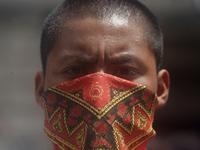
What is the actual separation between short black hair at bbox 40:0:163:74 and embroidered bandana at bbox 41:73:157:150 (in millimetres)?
452

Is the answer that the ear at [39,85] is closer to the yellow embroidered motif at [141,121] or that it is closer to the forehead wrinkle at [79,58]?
the forehead wrinkle at [79,58]

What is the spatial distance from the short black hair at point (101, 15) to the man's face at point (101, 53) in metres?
0.08

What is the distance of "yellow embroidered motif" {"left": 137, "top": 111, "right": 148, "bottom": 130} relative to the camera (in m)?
1.71

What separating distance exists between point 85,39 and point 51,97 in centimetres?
48

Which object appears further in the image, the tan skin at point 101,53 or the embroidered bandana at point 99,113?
the tan skin at point 101,53

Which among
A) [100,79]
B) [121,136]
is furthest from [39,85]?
[121,136]

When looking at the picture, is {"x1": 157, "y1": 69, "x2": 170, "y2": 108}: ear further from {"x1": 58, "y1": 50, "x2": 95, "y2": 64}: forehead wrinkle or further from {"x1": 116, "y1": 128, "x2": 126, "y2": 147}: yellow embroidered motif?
{"x1": 58, "y1": 50, "x2": 95, "y2": 64}: forehead wrinkle

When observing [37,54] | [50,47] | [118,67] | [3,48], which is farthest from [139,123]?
[3,48]

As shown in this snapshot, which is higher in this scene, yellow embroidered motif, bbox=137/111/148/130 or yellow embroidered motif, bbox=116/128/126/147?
yellow embroidered motif, bbox=137/111/148/130

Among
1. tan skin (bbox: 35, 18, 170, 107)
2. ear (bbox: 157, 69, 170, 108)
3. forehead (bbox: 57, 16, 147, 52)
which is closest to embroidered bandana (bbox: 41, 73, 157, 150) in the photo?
tan skin (bbox: 35, 18, 170, 107)

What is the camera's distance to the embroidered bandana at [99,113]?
5.08 ft

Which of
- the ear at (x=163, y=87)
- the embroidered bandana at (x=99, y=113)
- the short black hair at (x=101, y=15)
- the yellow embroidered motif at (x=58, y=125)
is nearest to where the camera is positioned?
the embroidered bandana at (x=99, y=113)

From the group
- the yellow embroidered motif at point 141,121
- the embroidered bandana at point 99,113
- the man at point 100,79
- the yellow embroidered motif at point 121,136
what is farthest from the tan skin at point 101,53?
the yellow embroidered motif at point 121,136

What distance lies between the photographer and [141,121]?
5.68ft
